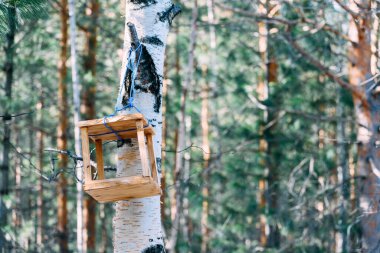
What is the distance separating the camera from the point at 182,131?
9562mm

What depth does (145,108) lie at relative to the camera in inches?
158

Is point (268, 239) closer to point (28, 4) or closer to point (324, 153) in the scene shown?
point (324, 153)

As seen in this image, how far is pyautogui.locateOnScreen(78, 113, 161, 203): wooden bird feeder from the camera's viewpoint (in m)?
3.59

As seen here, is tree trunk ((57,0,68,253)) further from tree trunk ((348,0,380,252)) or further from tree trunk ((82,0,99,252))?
tree trunk ((348,0,380,252))

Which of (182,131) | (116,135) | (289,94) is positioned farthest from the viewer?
(289,94)

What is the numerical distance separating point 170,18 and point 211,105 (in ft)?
53.8

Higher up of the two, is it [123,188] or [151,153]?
[151,153]

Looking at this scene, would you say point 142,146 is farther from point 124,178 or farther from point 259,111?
point 259,111

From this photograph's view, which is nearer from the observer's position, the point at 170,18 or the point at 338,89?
the point at 170,18

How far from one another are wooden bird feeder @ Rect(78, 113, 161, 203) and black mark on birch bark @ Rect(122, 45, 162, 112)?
264 millimetres

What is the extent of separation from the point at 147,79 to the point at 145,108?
197 millimetres

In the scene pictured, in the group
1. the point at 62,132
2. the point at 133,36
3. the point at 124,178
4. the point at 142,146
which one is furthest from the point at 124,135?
the point at 62,132

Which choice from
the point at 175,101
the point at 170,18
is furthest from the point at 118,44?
the point at 170,18

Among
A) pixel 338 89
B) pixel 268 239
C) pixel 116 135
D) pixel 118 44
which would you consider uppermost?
pixel 118 44
